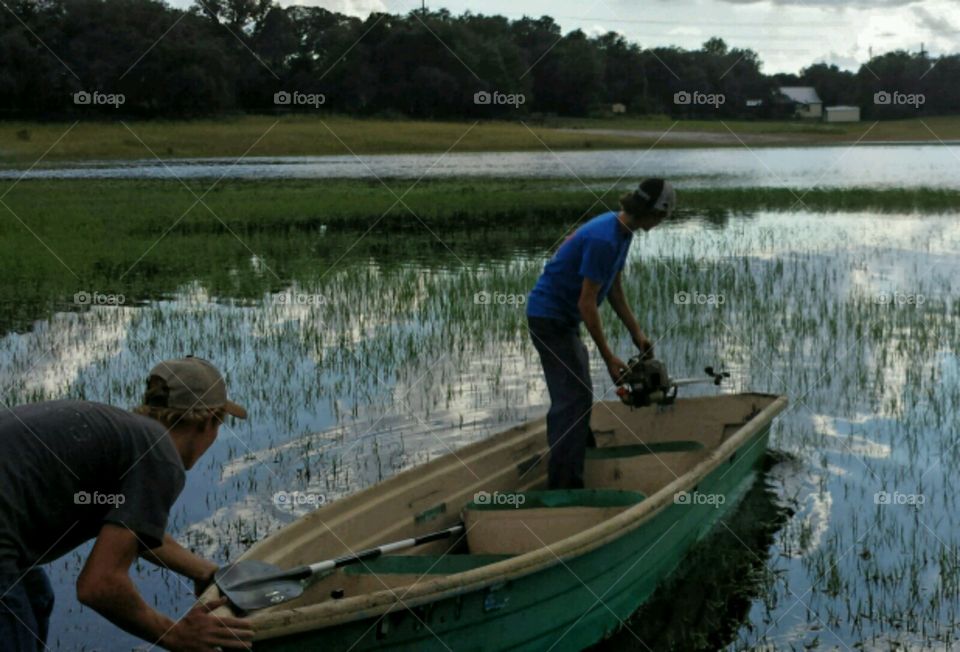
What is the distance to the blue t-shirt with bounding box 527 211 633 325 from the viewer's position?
6.88 metres

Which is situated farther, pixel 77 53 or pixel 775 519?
pixel 77 53

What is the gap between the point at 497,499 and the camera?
6969 mm

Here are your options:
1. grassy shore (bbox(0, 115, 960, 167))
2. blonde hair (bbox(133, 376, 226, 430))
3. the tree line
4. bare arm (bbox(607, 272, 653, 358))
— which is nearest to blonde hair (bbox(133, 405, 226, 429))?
blonde hair (bbox(133, 376, 226, 430))

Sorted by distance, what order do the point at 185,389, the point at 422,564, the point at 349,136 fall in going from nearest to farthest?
the point at 185,389
the point at 422,564
the point at 349,136

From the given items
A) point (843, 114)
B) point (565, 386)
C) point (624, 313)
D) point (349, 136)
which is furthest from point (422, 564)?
point (843, 114)

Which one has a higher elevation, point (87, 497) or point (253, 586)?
point (87, 497)

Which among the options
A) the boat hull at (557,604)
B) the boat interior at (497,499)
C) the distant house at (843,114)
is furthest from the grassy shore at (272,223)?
the distant house at (843,114)

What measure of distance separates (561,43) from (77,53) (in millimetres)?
27677

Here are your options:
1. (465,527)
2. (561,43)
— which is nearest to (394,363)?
(465,527)

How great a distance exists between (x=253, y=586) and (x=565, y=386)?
2.82 m

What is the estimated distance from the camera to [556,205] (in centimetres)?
2794

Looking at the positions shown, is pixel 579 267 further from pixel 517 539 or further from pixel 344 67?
pixel 344 67

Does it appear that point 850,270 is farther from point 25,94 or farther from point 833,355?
point 25,94

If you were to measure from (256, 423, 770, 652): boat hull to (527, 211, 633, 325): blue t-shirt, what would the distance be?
47.8 inches
